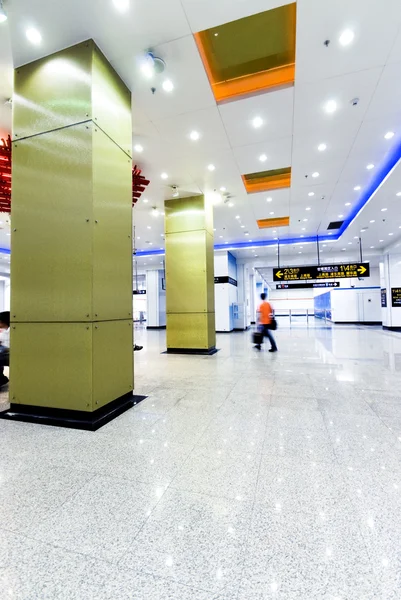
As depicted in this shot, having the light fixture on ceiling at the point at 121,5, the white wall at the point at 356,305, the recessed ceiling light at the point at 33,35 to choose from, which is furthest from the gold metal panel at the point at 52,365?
the white wall at the point at 356,305

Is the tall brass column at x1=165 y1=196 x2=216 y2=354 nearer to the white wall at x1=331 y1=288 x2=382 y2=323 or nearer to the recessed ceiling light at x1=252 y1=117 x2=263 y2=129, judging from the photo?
the recessed ceiling light at x1=252 y1=117 x2=263 y2=129

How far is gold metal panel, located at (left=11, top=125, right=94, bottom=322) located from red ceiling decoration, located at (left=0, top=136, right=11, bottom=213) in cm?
192

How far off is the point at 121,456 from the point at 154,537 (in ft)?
3.14

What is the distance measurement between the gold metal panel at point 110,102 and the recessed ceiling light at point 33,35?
62 centimetres

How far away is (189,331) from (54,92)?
18.7ft

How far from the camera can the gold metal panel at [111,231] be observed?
3.18m

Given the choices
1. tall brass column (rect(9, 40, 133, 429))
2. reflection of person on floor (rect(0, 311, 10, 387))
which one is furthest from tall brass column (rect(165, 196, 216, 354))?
tall brass column (rect(9, 40, 133, 429))

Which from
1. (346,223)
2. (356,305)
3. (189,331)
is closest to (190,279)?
(189,331)

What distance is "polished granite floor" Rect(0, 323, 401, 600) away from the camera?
122 cm

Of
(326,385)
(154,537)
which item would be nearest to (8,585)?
(154,537)

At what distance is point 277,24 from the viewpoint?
11.9ft

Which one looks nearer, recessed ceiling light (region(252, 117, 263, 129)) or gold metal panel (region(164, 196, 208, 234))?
recessed ceiling light (region(252, 117, 263, 129))

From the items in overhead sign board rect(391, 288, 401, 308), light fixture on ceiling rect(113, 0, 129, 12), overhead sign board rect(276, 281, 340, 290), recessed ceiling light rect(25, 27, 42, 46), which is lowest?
overhead sign board rect(391, 288, 401, 308)

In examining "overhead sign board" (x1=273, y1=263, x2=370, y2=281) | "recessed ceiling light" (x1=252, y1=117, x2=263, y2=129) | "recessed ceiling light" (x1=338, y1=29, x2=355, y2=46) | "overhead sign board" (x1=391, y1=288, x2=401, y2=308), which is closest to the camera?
"recessed ceiling light" (x1=338, y1=29, x2=355, y2=46)
